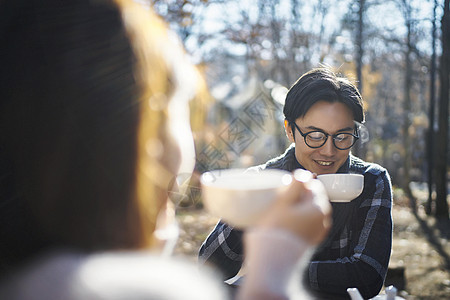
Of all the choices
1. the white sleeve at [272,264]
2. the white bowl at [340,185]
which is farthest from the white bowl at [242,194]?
the white bowl at [340,185]

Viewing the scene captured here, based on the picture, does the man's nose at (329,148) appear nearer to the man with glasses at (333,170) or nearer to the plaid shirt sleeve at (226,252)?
the man with glasses at (333,170)

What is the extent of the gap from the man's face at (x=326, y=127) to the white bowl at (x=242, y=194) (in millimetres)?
1239

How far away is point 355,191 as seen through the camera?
5.95 ft

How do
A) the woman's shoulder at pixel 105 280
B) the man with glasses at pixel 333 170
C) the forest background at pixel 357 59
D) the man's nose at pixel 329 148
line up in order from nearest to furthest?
1. the woman's shoulder at pixel 105 280
2. the man with glasses at pixel 333 170
3. the man's nose at pixel 329 148
4. the forest background at pixel 357 59

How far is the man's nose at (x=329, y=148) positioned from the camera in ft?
7.70

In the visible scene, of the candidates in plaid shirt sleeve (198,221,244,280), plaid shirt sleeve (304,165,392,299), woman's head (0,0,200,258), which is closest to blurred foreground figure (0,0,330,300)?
woman's head (0,0,200,258)

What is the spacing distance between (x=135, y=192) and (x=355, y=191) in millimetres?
1207

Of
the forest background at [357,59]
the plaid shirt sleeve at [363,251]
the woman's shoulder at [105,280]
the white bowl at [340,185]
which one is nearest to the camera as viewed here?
the woman's shoulder at [105,280]

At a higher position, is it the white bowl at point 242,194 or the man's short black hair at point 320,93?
the man's short black hair at point 320,93

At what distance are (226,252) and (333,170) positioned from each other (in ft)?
2.84

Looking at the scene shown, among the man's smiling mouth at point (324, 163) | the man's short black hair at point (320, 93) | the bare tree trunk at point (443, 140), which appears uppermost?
the man's short black hair at point (320, 93)

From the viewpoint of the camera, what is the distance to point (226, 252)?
228 cm

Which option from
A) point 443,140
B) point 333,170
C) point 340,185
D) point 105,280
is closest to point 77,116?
point 105,280

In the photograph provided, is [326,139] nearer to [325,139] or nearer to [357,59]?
[325,139]
